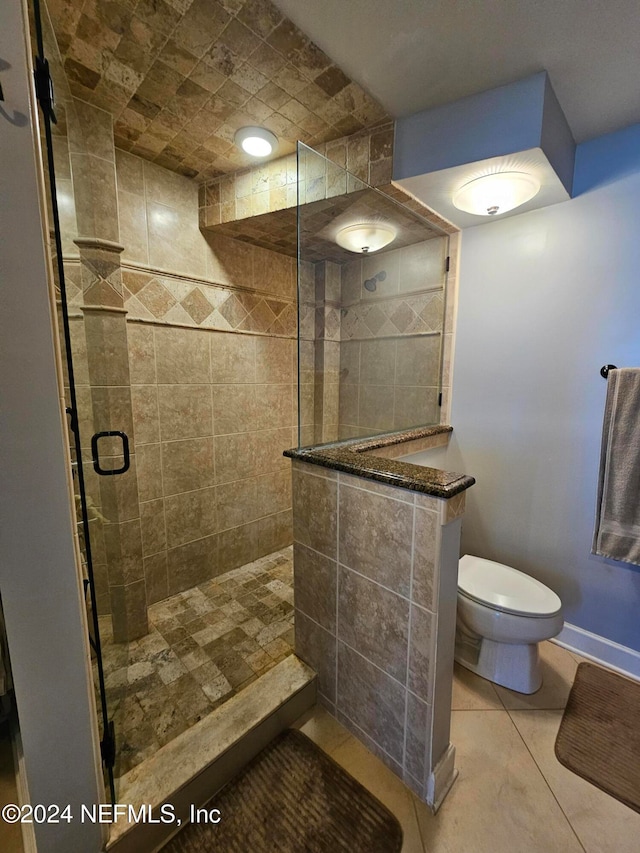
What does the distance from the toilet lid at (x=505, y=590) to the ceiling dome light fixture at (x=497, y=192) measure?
174 cm

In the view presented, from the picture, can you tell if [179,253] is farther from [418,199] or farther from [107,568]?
[107,568]

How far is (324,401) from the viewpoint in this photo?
219 cm

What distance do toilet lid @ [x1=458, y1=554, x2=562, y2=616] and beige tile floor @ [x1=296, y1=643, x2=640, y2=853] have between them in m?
0.43

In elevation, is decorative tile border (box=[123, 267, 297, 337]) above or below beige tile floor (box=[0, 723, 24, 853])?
above

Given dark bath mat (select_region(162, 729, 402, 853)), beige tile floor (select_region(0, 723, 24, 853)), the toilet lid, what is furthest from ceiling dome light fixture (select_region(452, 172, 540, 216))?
beige tile floor (select_region(0, 723, 24, 853))

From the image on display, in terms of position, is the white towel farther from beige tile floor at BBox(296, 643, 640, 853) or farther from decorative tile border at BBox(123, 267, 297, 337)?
decorative tile border at BBox(123, 267, 297, 337)

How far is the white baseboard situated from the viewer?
162 cm

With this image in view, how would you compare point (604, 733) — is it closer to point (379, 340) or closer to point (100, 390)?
point (379, 340)

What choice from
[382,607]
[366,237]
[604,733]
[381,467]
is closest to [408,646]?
[382,607]

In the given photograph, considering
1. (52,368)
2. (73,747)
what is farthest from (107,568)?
(52,368)

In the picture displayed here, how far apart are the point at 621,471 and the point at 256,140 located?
2.19m

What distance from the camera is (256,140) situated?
1.50m

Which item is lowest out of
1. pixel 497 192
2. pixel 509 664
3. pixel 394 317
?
pixel 509 664

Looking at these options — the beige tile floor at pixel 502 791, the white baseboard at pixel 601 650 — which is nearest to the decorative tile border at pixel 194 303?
the beige tile floor at pixel 502 791
